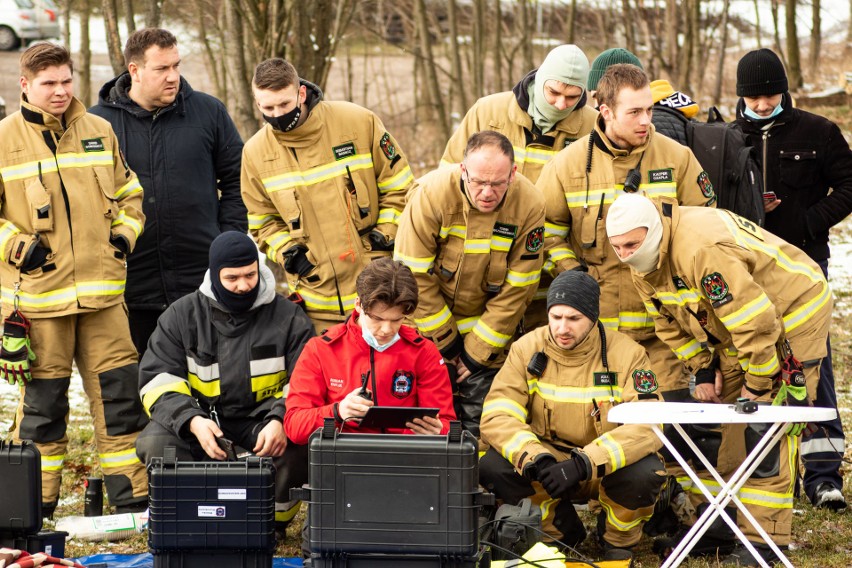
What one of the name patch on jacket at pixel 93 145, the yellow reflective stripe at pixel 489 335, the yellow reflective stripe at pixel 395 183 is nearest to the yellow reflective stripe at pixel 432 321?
the yellow reflective stripe at pixel 489 335

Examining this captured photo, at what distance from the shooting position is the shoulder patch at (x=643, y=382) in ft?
16.2

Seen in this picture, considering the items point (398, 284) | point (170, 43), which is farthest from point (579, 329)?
point (170, 43)

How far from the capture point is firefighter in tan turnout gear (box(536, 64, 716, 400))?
5.19 m

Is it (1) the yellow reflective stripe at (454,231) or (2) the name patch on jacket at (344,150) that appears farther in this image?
(2) the name patch on jacket at (344,150)

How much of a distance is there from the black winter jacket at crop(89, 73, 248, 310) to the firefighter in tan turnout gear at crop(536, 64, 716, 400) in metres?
1.96

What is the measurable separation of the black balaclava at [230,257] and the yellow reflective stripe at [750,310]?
2185mm

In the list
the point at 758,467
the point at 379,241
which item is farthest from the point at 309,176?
the point at 758,467

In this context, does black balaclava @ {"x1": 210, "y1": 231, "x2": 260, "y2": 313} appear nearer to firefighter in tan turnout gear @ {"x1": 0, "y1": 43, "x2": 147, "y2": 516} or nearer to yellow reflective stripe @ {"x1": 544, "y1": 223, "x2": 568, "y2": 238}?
firefighter in tan turnout gear @ {"x1": 0, "y1": 43, "x2": 147, "y2": 516}

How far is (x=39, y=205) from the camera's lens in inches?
214

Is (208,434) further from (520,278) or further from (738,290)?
(738,290)

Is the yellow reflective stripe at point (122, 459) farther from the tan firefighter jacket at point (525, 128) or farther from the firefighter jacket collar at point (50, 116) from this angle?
the tan firefighter jacket at point (525, 128)

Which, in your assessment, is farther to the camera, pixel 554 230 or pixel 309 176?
pixel 309 176

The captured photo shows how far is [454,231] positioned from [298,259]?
930 millimetres

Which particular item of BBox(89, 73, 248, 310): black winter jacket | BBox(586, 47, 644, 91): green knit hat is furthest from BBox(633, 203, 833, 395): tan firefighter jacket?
BBox(89, 73, 248, 310): black winter jacket
